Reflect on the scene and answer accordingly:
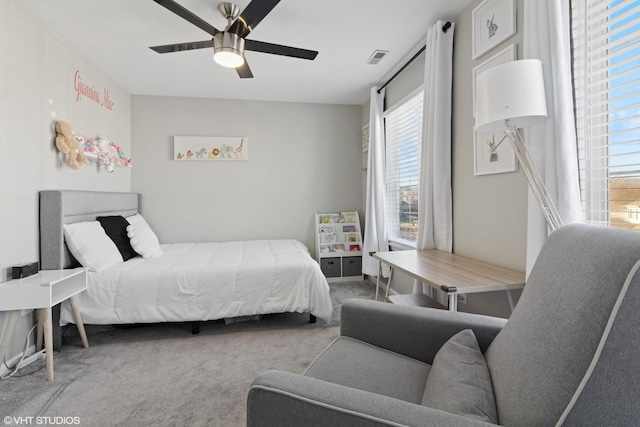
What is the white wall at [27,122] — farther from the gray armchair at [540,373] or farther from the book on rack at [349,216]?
the book on rack at [349,216]

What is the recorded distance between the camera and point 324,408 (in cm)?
72

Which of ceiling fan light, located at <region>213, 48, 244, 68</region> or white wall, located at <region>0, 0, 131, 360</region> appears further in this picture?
ceiling fan light, located at <region>213, 48, 244, 68</region>

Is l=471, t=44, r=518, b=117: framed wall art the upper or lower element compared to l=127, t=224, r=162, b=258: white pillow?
upper

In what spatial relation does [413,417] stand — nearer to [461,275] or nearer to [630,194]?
[461,275]

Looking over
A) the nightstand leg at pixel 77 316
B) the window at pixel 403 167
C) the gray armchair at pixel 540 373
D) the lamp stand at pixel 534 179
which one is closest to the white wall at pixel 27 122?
the nightstand leg at pixel 77 316

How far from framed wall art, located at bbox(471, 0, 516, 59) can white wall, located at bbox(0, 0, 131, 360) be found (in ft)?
10.3

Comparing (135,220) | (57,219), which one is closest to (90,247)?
(57,219)

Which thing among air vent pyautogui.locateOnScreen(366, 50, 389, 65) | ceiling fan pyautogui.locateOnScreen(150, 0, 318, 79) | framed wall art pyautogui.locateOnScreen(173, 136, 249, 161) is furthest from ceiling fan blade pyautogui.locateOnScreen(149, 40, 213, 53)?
framed wall art pyautogui.locateOnScreen(173, 136, 249, 161)

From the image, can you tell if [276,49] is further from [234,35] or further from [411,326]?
[411,326]

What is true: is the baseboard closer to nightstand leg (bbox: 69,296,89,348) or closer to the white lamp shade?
nightstand leg (bbox: 69,296,89,348)

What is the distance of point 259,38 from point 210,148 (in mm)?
1823

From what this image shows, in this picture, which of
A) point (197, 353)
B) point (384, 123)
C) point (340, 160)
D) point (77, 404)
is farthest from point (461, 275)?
point (340, 160)

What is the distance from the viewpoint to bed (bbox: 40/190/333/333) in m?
2.32

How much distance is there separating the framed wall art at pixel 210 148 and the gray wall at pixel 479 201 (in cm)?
277
